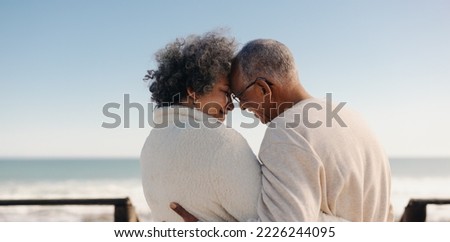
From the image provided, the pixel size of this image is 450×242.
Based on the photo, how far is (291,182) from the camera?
1.53m

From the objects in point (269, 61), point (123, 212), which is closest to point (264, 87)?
point (269, 61)

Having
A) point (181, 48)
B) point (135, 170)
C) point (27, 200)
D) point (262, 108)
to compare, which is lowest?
point (135, 170)

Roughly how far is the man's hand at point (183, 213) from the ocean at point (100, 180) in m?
11.5

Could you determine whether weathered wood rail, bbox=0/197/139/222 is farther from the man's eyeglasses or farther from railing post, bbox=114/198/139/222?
the man's eyeglasses

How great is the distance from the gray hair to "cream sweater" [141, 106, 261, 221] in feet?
0.81

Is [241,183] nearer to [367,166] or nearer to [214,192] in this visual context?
[214,192]

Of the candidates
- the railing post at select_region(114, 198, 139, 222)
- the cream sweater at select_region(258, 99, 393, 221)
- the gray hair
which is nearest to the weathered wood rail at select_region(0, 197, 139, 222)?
the railing post at select_region(114, 198, 139, 222)

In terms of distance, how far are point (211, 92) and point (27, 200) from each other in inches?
76.4

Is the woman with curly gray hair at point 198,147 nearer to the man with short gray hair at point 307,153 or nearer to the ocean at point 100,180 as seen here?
the man with short gray hair at point 307,153

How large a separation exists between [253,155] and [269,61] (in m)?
0.35

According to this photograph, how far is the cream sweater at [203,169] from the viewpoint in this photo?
63.0 inches

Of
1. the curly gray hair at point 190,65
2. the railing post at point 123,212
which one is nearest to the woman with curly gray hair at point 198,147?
the curly gray hair at point 190,65
